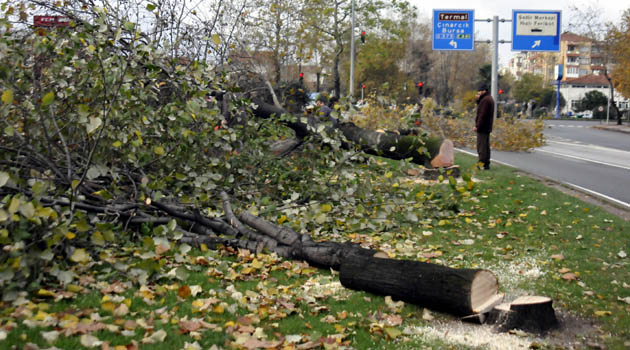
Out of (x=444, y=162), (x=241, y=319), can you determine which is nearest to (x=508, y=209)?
(x=444, y=162)

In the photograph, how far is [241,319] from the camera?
412 centimetres

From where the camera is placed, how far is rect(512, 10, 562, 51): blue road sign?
21.5 m

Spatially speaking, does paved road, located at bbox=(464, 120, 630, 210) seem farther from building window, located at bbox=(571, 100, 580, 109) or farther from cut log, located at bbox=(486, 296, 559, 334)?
building window, located at bbox=(571, 100, 580, 109)

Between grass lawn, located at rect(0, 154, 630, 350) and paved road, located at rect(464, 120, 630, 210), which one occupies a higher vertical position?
grass lawn, located at rect(0, 154, 630, 350)

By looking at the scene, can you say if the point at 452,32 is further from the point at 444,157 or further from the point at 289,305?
the point at 289,305

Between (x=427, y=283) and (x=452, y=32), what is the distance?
20.0 metres

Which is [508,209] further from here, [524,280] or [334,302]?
[334,302]

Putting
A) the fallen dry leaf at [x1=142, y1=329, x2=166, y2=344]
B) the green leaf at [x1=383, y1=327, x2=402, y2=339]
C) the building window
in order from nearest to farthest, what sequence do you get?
the fallen dry leaf at [x1=142, y1=329, x2=166, y2=344] < the green leaf at [x1=383, y1=327, x2=402, y2=339] < the building window

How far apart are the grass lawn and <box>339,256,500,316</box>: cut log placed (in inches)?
3.6

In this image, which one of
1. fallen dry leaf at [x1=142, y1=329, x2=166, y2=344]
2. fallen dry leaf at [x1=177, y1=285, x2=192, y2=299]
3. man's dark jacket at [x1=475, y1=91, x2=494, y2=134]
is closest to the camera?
fallen dry leaf at [x1=142, y1=329, x2=166, y2=344]

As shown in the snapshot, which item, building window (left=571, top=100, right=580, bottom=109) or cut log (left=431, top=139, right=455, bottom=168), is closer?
cut log (left=431, top=139, right=455, bottom=168)

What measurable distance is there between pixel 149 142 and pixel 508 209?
501 cm

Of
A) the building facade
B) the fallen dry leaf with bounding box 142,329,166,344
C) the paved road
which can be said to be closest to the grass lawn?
the fallen dry leaf with bounding box 142,329,166,344

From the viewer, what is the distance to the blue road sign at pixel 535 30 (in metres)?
21.5
